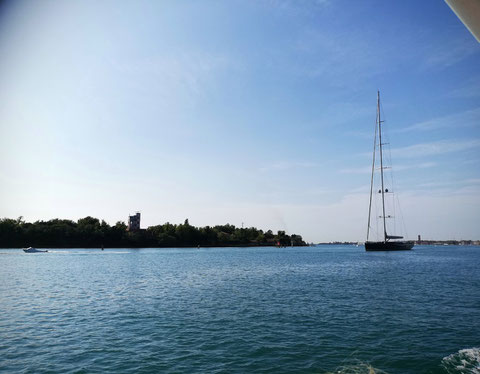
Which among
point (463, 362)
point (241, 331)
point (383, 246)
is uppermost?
point (383, 246)

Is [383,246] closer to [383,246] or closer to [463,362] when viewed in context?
[383,246]

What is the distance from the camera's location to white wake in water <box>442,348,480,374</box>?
47.2 feet

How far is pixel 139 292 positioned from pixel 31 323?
1452cm

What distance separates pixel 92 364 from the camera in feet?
49.1

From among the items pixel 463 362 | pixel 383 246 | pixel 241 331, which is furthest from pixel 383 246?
pixel 241 331

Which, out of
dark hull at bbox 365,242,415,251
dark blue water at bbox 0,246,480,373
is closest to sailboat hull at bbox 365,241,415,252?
dark hull at bbox 365,242,415,251

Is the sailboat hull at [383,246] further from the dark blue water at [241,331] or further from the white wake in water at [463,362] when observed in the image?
the white wake in water at [463,362]

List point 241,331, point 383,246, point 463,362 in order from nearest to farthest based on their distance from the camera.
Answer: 1. point 463,362
2. point 241,331
3. point 383,246

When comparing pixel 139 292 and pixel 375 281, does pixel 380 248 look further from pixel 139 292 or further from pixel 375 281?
pixel 139 292

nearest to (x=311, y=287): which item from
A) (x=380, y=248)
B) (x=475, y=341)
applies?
(x=475, y=341)

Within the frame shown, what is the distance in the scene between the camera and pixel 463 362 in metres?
15.2

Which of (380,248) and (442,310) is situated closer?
(442,310)

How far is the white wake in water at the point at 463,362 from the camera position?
47.2 feet

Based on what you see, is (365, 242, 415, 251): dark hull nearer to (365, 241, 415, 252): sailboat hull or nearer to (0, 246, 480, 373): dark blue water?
(365, 241, 415, 252): sailboat hull
